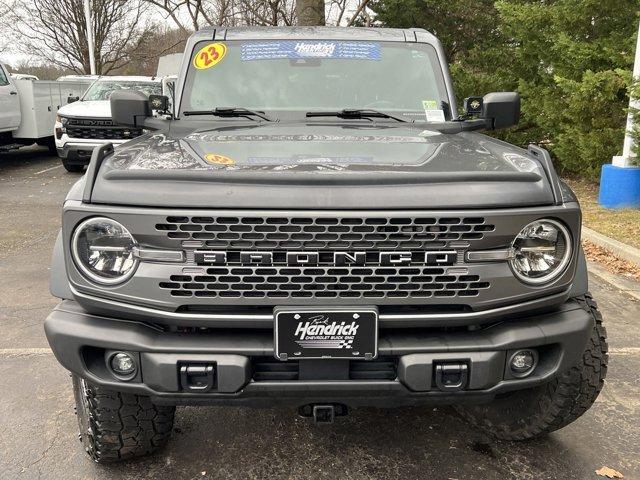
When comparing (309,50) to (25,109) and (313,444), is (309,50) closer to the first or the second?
(313,444)

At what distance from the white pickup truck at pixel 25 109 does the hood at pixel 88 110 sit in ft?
3.75

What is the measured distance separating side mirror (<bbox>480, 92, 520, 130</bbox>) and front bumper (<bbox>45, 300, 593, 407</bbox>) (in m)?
1.70

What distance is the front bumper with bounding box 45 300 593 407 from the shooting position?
2.04 meters

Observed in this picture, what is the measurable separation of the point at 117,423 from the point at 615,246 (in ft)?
18.0

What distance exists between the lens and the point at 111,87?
39.6 ft

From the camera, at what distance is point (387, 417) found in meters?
3.07

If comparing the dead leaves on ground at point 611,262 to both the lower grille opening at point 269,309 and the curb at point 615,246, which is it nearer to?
the curb at point 615,246

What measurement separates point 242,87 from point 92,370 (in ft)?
6.50

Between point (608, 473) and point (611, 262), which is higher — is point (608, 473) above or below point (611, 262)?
above

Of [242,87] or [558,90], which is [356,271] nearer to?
[242,87]

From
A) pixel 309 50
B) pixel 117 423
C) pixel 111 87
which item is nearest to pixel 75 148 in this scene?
pixel 111 87

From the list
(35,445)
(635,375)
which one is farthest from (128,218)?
(635,375)

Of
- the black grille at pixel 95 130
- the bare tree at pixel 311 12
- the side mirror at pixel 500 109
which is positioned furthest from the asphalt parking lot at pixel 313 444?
the bare tree at pixel 311 12

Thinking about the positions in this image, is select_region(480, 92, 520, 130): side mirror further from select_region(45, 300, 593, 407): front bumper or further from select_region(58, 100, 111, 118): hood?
select_region(58, 100, 111, 118): hood
